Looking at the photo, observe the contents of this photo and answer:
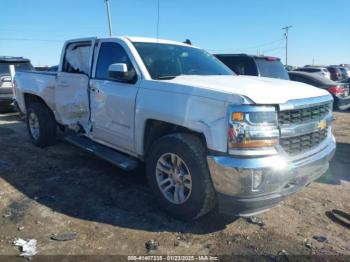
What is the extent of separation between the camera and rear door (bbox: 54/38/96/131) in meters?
5.19

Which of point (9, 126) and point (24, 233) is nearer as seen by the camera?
point (24, 233)

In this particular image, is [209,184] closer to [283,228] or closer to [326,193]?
A: [283,228]

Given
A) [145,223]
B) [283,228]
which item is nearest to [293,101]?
[283,228]

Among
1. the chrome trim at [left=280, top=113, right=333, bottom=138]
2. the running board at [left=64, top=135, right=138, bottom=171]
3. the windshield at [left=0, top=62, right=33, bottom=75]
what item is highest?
the windshield at [left=0, top=62, right=33, bottom=75]

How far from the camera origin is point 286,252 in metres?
3.24

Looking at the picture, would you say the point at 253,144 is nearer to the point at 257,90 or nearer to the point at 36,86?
the point at 257,90

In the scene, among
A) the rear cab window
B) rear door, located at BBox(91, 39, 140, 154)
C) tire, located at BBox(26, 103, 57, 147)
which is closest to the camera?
rear door, located at BBox(91, 39, 140, 154)

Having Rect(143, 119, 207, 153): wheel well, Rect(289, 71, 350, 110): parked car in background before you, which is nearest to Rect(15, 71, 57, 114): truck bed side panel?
Rect(143, 119, 207, 153): wheel well

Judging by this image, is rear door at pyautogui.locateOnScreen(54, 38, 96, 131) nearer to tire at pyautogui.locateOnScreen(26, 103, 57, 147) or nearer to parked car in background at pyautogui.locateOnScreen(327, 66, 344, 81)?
tire at pyautogui.locateOnScreen(26, 103, 57, 147)

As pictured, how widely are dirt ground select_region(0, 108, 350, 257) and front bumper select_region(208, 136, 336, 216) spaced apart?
1.42 feet

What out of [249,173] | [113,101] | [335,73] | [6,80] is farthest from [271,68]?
[335,73]

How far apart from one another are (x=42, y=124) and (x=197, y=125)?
406cm

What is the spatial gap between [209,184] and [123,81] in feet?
5.90

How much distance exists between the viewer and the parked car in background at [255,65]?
840 cm
